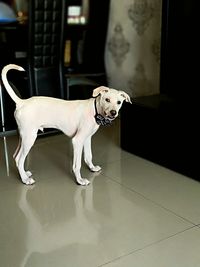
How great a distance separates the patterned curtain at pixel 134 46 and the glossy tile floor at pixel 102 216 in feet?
3.22

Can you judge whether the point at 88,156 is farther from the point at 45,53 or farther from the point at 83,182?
the point at 45,53

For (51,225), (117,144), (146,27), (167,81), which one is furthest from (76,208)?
(146,27)

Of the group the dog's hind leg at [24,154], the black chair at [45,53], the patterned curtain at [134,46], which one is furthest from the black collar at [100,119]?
the patterned curtain at [134,46]

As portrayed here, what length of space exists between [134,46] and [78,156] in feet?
5.17

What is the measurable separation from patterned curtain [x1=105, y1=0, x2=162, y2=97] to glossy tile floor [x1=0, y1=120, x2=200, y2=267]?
0.98m

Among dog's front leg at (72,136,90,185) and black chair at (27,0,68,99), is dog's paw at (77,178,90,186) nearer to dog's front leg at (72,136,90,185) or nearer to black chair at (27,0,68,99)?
dog's front leg at (72,136,90,185)

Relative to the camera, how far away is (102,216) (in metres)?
1.80

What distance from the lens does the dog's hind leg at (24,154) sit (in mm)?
2021

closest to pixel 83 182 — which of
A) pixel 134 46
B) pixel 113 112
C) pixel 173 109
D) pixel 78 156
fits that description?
pixel 78 156

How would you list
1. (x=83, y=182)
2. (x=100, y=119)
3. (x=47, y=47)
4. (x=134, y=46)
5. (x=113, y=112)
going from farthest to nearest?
1. (x=134, y=46)
2. (x=47, y=47)
3. (x=83, y=182)
4. (x=100, y=119)
5. (x=113, y=112)

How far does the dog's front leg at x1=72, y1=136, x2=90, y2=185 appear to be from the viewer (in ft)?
6.64

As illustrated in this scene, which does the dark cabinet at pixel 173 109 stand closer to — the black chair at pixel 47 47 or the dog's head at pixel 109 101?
the dog's head at pixel 109 101

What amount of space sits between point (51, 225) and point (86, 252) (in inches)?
10.7

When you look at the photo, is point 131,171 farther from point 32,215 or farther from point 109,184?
point 32,215
